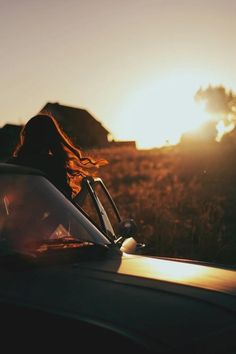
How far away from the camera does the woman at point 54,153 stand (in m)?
5.91

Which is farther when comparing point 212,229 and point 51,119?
point 212,229

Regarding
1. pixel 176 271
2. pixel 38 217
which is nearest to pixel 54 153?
pixel 38 217

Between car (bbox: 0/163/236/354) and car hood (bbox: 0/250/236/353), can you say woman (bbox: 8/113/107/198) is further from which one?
car hood (bbox: 0/250/236/353)

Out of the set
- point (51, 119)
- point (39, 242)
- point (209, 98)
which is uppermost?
point (209, 98)

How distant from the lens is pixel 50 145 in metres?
6.27

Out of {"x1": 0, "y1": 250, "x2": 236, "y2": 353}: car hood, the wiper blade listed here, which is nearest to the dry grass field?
the wiper blade

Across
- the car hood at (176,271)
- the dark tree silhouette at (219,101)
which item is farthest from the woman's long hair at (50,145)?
the dark tree silhouette at (219,101)

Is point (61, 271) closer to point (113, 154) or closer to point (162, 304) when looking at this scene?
point (162, 304)

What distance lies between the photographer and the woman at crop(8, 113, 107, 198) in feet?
19.4

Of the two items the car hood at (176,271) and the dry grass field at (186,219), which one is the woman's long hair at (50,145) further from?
the dry grass field at (186,219)

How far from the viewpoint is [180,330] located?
2.53m

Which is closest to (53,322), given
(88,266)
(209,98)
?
(88,266)

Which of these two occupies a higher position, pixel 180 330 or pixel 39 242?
pixel 39 242

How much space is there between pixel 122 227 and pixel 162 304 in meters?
1.71
